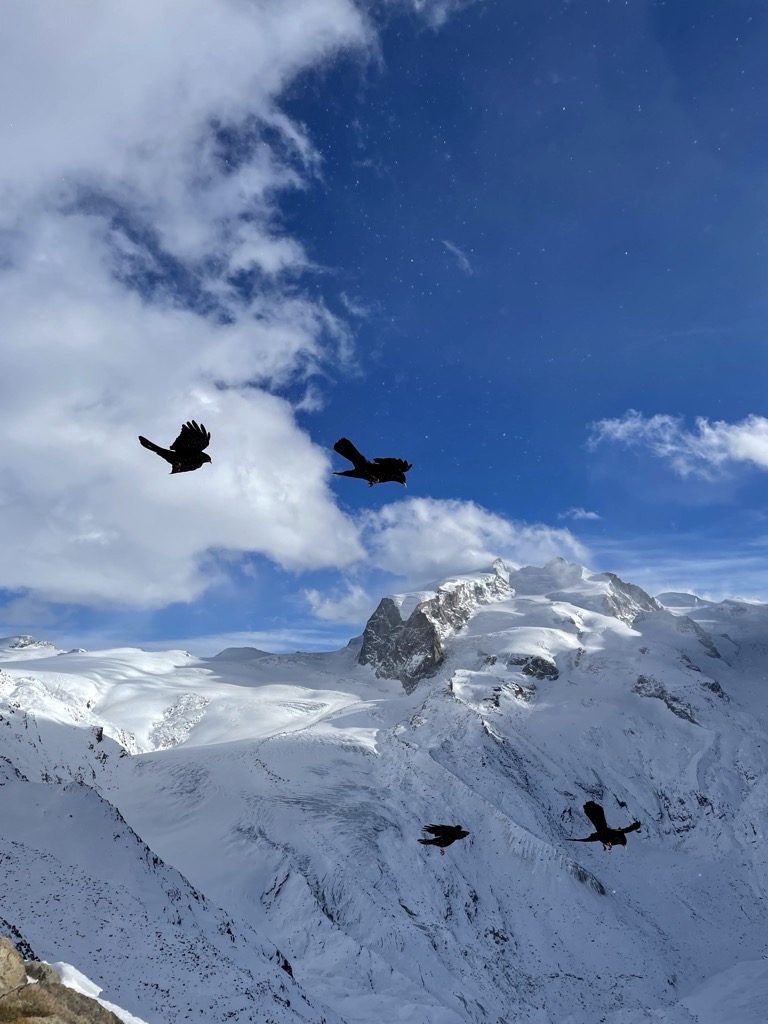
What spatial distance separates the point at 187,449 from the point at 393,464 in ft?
11.9

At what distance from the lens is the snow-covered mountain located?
106 ft

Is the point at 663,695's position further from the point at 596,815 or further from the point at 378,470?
the point at 378,470

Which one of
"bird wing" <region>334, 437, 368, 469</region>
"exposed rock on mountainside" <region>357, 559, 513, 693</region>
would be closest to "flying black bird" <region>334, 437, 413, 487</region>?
"bird wing" <region>334, 437, 368, 469</region>

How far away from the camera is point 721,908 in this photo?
79562mm

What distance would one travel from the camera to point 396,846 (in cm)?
6450

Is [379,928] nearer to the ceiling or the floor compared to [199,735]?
nearer to the floor

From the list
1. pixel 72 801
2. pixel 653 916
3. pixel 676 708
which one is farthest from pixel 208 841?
pixel 676 708

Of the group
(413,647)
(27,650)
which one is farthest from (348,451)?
(27,650)

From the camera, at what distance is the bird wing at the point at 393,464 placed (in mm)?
11172

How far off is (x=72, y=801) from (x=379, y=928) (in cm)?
2880

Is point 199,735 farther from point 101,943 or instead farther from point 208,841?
point 101,943

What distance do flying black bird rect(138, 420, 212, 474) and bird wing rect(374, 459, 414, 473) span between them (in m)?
3.05

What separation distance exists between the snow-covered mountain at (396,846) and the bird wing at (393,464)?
2493 cm

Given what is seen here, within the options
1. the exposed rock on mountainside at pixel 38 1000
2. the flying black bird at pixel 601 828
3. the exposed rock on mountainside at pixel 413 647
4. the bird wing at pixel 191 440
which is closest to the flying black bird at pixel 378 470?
the bird wing at pixel 191 440
